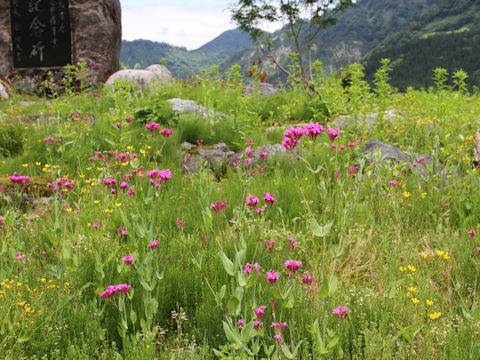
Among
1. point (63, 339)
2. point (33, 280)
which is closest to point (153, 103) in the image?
point (33, 280)

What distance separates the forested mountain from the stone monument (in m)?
1.32

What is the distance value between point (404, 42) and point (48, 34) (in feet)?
431

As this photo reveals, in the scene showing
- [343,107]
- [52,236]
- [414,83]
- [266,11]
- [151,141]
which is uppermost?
[414,83]

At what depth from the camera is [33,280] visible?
1.95 metres

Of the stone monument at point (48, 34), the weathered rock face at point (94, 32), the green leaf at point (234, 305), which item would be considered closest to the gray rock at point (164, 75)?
the weathered rock face at point (94, 32)

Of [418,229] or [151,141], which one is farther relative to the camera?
[151,141]

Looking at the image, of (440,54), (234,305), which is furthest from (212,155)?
(440,54)

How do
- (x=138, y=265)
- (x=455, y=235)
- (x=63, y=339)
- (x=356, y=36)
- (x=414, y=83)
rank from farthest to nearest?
(x=356, y=36), (x=414, y=83), (x=455, y=235), (x=138, y=265), (x=63, y=339)

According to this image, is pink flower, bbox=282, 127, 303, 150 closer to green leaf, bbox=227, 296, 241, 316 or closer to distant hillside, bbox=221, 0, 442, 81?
green leaf, bbox=227, 296, 241, 316

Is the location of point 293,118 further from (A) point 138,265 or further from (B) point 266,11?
(B) point 266,11

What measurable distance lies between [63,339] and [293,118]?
6.44 metres

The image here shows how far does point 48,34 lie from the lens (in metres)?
10.0

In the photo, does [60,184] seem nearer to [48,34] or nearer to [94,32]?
[94,32]

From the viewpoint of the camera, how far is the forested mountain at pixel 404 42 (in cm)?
7850
